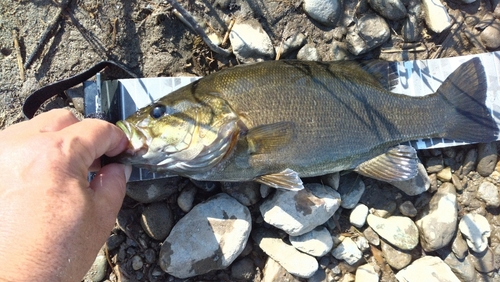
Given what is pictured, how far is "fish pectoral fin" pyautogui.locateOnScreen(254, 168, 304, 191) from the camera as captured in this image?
3211 mm

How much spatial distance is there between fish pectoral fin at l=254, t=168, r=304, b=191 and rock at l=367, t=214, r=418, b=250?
1073 mm

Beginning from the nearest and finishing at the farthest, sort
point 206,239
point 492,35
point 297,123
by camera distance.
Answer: point 297,123 < point 206,239 < point 492,35

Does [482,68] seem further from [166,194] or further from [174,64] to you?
[166,194]

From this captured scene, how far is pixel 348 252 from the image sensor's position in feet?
12.2

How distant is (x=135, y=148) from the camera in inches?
110

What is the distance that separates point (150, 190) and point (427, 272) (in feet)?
8.78

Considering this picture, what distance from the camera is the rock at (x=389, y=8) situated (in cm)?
369

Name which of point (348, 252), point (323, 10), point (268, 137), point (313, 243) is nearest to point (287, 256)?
point (313, 243)

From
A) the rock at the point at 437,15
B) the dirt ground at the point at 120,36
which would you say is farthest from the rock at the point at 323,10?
the rock at the point at 437,15

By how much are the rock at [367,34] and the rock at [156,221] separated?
2.33m

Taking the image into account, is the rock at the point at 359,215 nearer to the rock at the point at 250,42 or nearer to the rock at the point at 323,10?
the rock at the point at 250,42

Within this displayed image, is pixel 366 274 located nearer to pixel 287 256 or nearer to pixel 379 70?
pixel 287 256

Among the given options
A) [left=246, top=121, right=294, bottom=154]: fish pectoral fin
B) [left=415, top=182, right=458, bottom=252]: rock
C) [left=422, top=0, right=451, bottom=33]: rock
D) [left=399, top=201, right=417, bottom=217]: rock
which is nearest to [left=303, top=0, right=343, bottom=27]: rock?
[left=422, top=0, right=451, bottom=33]: rock

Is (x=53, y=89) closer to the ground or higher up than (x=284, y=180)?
higher up
